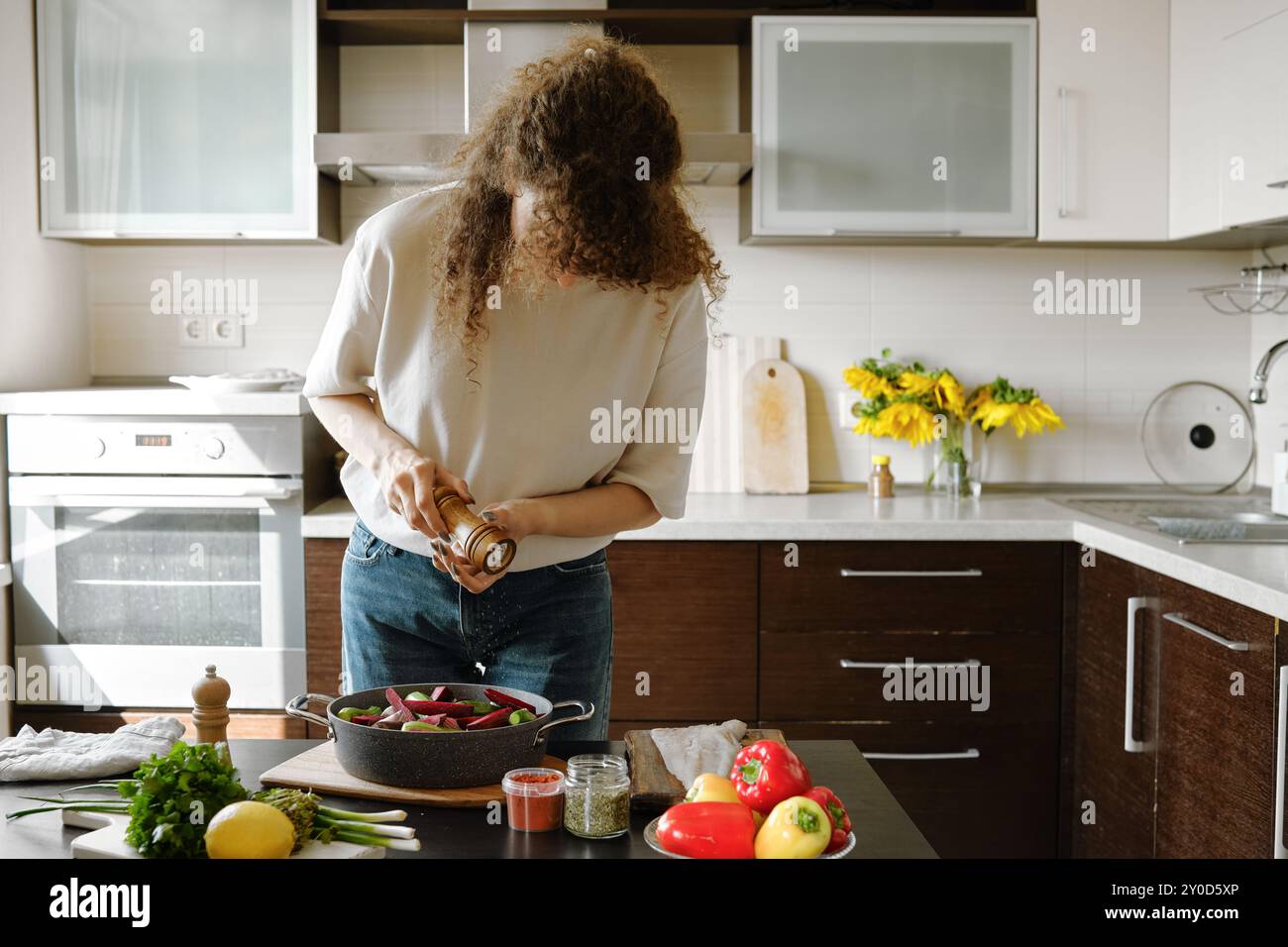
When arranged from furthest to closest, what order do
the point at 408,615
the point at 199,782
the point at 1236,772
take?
the point at 1236,772 < the point at 408,615 < the point at 199,782

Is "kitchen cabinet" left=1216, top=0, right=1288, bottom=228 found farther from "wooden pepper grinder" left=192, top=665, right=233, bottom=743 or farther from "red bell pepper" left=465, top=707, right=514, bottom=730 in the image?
"wooden pepper grinder" left=192, top=665, right=233, bottom=743

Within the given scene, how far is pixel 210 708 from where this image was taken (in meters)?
1.18

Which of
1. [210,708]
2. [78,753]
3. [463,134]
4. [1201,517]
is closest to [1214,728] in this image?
[1201,517]

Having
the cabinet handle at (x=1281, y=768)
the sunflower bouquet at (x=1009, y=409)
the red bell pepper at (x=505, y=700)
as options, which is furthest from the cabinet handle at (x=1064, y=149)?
the red bell pepper at (x=505, y=700)

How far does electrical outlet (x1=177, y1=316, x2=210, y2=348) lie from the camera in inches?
123

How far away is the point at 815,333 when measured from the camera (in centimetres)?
312

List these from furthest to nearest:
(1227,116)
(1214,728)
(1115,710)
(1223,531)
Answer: (1227,116)
(1115,710)
(1223,531)
(1214,728)

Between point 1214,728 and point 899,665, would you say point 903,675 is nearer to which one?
point 899,665

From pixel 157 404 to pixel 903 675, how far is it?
5.54 feet

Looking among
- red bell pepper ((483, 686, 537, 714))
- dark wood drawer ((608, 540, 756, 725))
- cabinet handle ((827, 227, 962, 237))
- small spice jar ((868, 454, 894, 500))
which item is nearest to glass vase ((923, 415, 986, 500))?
small spice jar ((868, 454, 894, 500))

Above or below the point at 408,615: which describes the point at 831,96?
above

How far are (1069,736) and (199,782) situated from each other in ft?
6.78
